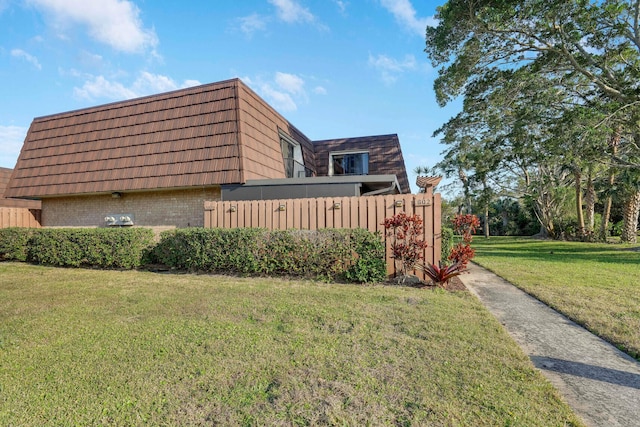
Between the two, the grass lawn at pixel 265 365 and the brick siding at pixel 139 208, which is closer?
the grass lawn at pixel 265 365

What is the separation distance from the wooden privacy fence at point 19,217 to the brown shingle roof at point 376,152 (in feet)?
44.1

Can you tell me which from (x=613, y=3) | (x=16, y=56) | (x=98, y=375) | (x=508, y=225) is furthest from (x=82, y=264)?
(x=508, y=225)

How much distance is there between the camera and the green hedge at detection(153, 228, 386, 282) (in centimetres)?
725

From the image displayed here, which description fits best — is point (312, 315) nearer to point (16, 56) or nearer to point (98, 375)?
point (98, 375)

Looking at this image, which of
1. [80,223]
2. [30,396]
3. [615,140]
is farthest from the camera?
[615,140]

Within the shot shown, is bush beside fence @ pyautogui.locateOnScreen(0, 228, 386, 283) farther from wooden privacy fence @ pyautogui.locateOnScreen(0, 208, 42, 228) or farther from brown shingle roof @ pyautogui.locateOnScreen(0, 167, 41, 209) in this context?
brown shingle roof @ pyautogui.locateOnScreen(0, 167, 41, 209)

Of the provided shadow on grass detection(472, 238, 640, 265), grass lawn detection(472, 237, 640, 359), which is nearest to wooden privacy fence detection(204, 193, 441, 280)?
grass lawn detection(472, 237, 640, 359)

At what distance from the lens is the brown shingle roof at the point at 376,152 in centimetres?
1662

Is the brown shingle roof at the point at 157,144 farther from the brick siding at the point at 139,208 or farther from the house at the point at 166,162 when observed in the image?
the brick siding at the point at 139,208

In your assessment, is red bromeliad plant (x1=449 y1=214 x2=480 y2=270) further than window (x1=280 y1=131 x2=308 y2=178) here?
No

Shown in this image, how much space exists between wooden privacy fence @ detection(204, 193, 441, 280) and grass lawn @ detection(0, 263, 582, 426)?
2240mm

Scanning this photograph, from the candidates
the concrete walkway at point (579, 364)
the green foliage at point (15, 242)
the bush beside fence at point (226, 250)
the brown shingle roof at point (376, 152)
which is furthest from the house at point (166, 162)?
the concrete walkway at point (579, 364)

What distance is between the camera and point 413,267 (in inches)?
283

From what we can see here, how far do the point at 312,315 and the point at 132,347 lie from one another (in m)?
2.24
